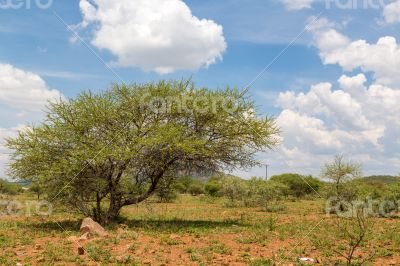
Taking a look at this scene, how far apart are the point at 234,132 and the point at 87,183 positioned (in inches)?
299

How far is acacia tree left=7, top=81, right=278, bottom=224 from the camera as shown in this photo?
2086 centimetres

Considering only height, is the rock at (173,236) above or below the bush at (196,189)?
below

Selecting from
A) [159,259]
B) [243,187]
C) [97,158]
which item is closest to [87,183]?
[97,158]

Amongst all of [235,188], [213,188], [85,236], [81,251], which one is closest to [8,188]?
[213,188]

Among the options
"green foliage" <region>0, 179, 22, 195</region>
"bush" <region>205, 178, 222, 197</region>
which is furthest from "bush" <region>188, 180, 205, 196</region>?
"green foliage" <region>0, 179, 22, 195</region>

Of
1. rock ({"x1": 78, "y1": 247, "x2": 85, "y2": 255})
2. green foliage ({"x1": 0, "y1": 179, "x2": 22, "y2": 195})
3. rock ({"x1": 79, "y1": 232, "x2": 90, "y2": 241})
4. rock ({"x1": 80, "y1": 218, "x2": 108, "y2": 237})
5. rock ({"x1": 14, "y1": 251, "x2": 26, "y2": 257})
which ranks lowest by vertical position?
rock ({"x1": 14, "y1": 251, "x2": 26, "y2": 257})

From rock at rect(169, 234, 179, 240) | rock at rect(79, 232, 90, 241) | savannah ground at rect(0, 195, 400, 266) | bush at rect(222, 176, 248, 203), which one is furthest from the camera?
bush at rect(222, 176, 248, 203)

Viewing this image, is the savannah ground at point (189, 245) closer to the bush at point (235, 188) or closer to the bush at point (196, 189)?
the bush at point (235, 188)

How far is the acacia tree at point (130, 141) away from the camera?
2086 cm

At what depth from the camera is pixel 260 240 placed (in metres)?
17.5

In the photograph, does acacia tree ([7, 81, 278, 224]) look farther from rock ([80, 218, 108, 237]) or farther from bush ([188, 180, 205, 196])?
bush ([188, 180, 205, 196])

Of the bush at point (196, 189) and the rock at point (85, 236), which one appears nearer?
the rock at point (85, 236)

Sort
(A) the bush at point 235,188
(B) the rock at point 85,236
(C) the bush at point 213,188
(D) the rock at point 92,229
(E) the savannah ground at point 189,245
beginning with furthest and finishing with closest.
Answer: (C) the bush at point 213,188, (A) the bush at point 235,188, (D) the rock at point 92,229, (B) the rock at point 85,236, (E) the savannah ground at point 189,245

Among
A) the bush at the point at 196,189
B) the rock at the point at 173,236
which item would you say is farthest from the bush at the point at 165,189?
the bush at the point at 196,189
